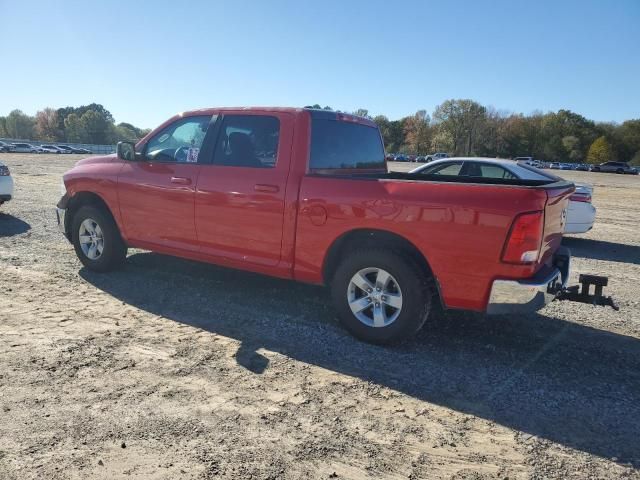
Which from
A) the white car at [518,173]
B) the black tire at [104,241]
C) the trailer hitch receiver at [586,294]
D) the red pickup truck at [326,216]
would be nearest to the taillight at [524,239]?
the red pickup truck at [326,216]

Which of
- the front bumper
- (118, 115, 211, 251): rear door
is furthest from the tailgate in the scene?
(118, 115, 211, 251): rear door

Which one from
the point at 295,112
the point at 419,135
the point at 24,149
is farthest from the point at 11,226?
the point at 419,135

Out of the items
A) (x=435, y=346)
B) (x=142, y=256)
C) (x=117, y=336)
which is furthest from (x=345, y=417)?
(x=142, y=256)

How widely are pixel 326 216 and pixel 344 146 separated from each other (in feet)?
3.71

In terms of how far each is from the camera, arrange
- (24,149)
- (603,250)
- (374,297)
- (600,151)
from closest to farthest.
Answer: (374,297)
(603,250)
(24,149)
(600,151)

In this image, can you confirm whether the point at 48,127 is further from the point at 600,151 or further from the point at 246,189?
the point at 246,189

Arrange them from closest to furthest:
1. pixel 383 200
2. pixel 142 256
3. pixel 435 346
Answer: pixel 383 200 → pixel 435 346 → pixel 142 256

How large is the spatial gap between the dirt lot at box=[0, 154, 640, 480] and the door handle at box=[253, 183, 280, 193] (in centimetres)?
125

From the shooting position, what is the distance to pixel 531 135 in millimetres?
108125

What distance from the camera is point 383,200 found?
400 centimetres

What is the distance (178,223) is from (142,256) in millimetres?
2156

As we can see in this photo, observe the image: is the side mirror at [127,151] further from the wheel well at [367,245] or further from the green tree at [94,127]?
the green tree at [94,127]

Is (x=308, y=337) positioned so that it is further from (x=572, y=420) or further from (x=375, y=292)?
(x=572, y=420)

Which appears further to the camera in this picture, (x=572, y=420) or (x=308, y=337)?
(x=308, y=337)
